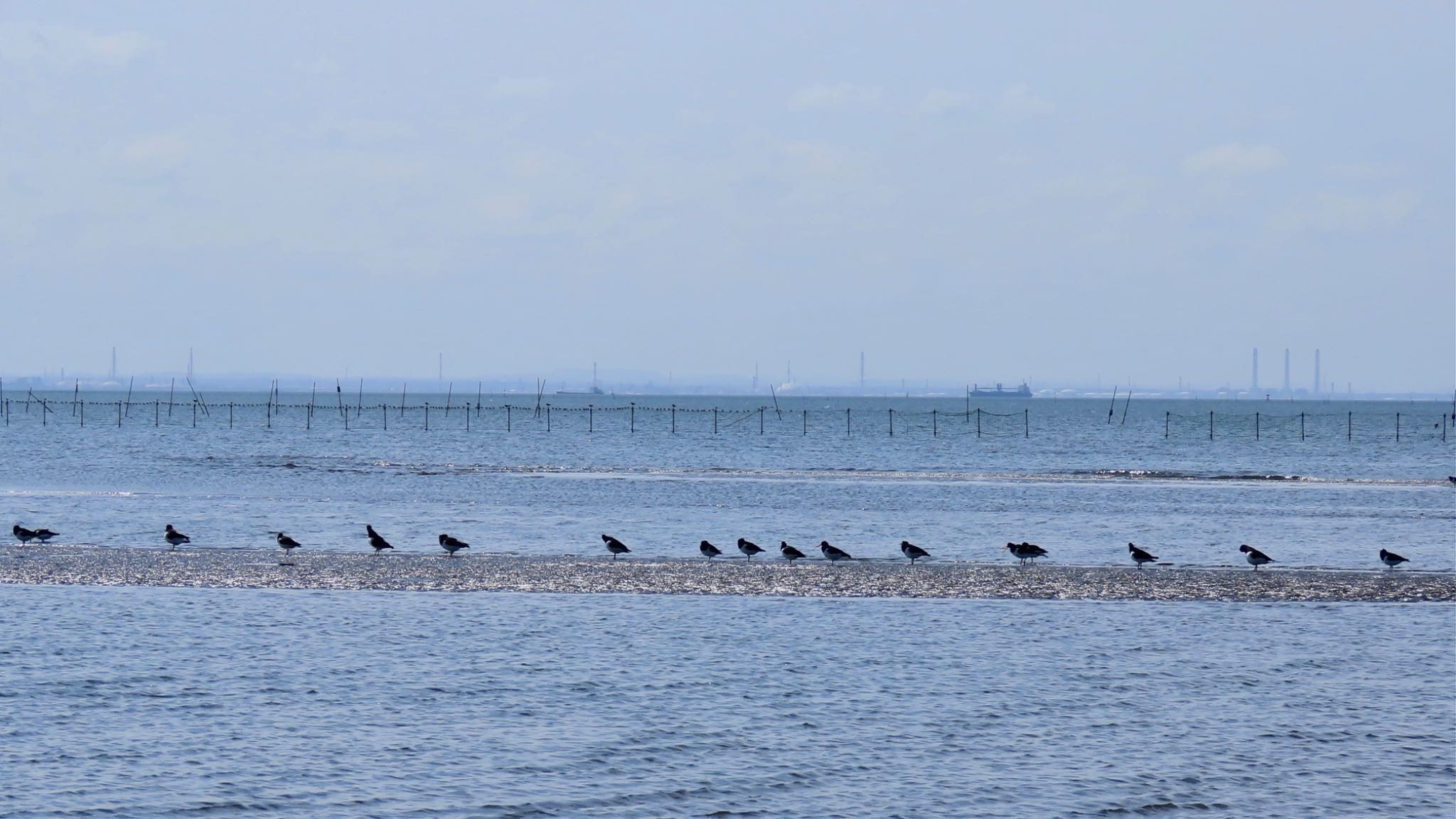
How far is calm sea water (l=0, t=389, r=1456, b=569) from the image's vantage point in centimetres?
3869

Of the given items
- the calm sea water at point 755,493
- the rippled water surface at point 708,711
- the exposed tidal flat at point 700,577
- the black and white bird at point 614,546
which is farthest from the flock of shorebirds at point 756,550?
the rippled water surface at point 708,711

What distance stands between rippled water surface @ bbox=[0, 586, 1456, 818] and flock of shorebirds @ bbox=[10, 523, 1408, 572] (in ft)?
23.3

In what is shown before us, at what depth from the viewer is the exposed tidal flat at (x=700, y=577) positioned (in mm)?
27594

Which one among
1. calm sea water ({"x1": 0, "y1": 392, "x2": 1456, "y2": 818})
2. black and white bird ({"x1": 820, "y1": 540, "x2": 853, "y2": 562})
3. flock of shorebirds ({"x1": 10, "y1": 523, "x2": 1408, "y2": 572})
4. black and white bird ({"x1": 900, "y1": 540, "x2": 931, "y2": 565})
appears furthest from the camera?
black and white bird ({"x1": 820, "y1": 540, "x2": 853, "y2": 562})

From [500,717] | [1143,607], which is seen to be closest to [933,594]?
[1143,607]

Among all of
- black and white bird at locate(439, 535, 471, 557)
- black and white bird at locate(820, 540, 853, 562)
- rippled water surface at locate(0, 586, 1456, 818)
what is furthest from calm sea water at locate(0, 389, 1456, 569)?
rippled water surface at locate(0, 586, 1456, 818)

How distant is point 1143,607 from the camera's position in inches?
1029

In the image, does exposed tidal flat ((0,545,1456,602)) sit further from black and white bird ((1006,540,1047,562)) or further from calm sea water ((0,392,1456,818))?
calm sea water ((0,392,1456,818))

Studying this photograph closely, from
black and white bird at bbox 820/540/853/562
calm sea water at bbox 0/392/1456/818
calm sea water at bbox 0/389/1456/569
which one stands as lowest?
calm sea water at bbox 0/389/1456/569

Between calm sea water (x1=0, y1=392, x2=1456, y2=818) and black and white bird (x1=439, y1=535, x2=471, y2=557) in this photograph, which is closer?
calm sea water (x1=0, y1=392, x2=1456, y2=818)

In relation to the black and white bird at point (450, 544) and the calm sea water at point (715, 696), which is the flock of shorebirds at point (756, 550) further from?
the calm sea water at point (715, 696)

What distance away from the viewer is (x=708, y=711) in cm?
1736

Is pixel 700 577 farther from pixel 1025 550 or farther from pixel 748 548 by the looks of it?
pixel 1025 550

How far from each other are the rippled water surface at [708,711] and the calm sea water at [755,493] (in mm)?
11378
